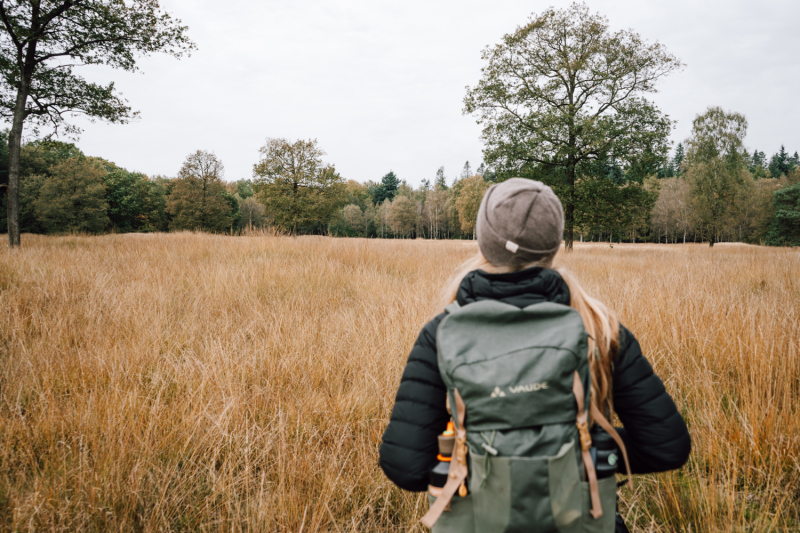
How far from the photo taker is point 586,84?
15312mm

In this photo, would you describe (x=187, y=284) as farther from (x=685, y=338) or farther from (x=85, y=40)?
(x=85, y=40)

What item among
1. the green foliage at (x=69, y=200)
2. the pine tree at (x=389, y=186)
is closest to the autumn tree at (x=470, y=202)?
the pine tree at (x=389, y=186)

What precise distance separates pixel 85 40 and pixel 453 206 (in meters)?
55.8

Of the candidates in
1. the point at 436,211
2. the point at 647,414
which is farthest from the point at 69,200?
the point at 436,211

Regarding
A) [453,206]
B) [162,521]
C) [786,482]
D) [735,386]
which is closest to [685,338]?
[735,386]

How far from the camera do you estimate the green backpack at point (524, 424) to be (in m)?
0.88

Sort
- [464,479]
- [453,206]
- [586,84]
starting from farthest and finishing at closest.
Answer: [453,206] < [586,84] < [464,479]

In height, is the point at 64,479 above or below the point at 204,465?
above

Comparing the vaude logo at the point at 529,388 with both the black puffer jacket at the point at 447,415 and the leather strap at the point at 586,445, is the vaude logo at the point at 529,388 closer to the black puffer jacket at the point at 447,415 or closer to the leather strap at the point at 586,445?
the leather strap at the point at 586,445

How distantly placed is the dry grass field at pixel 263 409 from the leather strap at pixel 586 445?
1031 millimetres

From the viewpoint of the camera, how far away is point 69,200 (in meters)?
32.1

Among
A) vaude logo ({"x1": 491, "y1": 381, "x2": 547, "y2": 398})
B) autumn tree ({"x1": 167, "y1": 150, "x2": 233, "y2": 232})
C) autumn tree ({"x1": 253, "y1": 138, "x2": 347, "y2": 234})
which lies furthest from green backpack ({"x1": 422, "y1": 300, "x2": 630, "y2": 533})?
autumn tree ({"x1": 167, "y1": 150, "x2": 233, "y2": 232})

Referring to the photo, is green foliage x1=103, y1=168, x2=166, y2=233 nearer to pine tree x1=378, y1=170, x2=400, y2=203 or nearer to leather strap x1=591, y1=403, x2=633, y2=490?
leather strap x1=591, y1=403, x2=633, y2=490

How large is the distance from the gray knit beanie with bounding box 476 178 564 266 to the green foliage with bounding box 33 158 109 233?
41469 millimetres
